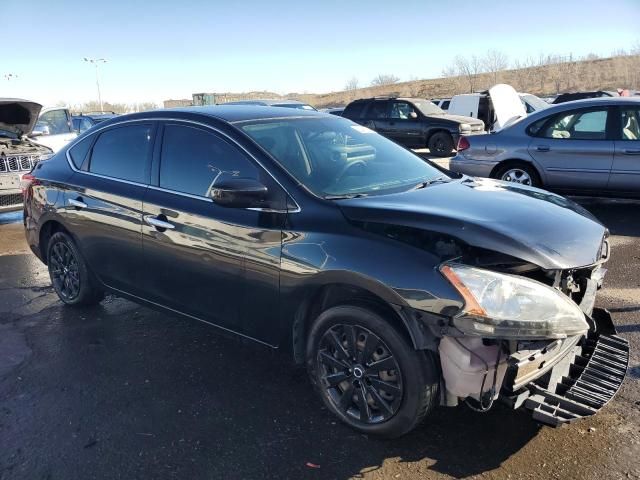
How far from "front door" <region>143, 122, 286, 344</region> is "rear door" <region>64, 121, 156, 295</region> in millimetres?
166

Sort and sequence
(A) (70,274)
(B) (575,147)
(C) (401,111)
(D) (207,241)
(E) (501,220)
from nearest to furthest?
1. (E) (501,220)
2. (D) (207,241)
3. (A) (70,274)
4. (B) (575,147)
5. (C) (401,111)

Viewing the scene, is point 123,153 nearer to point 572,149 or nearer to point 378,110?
point 572,149

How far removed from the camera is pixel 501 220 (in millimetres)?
2863

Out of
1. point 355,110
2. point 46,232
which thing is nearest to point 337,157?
point 46,232

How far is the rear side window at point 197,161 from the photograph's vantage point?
3465mm

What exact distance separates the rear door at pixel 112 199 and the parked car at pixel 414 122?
12.3m

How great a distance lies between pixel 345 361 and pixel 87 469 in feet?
4.66

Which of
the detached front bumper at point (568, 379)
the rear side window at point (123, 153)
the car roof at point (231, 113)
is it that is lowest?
the detached front bumper at point (568, 379)

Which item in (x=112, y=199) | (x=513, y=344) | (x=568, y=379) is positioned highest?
(x=112, y=199)

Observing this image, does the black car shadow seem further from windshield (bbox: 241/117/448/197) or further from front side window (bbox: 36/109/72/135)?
front side window (bbox: 36/109/72/135)

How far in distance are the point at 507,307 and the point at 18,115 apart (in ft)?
32.4

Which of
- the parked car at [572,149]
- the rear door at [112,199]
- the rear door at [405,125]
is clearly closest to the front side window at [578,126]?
the parked car at [572,149]

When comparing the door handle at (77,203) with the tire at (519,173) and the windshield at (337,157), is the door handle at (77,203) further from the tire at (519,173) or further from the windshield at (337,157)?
the tire at (519,173)

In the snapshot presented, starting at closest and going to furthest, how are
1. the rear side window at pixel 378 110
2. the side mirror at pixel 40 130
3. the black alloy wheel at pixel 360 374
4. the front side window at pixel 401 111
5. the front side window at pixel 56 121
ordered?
the black alloy wheel at pixel 360 374 < the side mirror at pixel 40 130 < the front side window at pixel 56 121 < the front side window at pixel 401 111 < the rear side window at pixel 378 110
